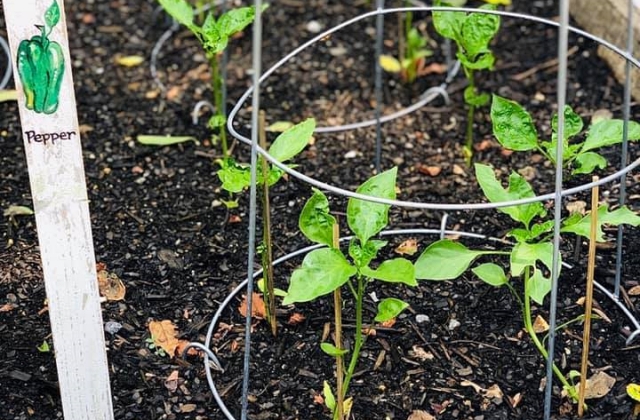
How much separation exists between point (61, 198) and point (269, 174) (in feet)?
1.46

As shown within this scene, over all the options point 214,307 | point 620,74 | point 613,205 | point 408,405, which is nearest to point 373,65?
point 620,74

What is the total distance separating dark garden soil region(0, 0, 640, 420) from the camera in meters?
2.06

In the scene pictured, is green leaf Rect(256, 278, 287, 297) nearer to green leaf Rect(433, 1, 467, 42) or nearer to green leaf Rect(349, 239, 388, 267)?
green leaf Rect(349, 239, 388, 267)

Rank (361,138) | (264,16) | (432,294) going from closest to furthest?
(432,294), (361,138), (264,16)

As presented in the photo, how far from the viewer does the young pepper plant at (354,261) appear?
1709 millimetres

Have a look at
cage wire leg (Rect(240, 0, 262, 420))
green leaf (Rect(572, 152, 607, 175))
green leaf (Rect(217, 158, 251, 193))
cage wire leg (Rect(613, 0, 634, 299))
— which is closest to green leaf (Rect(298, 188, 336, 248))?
cage wire leg (Rect(240, 0, 262, 420))

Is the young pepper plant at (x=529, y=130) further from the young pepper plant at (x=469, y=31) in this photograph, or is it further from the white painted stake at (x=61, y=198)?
the white painted stake at (x=61, y=198)

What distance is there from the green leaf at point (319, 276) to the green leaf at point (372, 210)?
100 mm

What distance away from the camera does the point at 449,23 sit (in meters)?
2.41

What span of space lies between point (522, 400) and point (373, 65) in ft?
4.86

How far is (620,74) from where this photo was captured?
2.95 m

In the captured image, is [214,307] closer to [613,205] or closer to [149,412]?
[149,412]

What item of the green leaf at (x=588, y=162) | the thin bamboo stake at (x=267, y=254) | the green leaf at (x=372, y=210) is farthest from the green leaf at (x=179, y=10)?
the green leaf at (x=588, y=162)

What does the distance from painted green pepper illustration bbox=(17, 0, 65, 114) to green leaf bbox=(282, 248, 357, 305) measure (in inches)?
19.6
